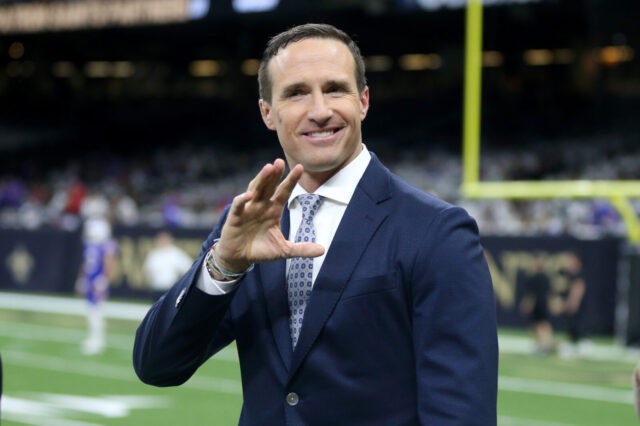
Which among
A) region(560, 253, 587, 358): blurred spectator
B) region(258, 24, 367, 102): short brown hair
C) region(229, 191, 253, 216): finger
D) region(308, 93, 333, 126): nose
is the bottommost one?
region(229, 191, 253, 216): finger

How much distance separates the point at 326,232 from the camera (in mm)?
2275

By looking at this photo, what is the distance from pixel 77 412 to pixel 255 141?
2222 cm

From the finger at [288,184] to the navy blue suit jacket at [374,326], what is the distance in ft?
0.57

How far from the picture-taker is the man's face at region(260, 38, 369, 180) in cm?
219

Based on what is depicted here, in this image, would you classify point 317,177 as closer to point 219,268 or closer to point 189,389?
point 219,268

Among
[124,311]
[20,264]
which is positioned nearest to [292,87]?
[124,311]

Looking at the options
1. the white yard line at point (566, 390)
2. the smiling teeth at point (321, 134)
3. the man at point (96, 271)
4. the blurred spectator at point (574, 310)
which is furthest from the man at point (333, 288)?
the blurred spectator at point (574, 310)

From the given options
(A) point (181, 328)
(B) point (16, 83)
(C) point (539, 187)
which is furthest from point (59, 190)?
(A) point (181, 328)

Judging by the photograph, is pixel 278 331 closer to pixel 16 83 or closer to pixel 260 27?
pixel 260 27

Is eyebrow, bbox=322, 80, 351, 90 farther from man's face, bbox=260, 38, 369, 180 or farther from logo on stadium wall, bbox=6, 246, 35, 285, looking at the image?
logo on stadium wall, bbox=6, 246, 35, 285

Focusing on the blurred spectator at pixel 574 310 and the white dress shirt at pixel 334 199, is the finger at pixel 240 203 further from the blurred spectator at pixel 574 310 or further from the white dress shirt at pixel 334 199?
the blurred spectator at pixel 574 310

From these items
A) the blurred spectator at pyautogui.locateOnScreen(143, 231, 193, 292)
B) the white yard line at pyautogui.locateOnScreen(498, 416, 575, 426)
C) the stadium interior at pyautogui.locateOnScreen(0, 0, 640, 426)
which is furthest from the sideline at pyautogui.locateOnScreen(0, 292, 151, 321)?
the white yard line at pyautogui.locateOnScreen(498, 416, 575, 426)

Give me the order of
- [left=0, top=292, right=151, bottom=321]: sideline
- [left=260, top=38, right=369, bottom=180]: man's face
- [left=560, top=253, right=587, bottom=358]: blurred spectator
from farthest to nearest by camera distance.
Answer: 1. [left=0, top=292, right=151, bottom=321]: sideline
2. [left=560, top=253, right=587, bottom=358]: blurred spectator
3. [left=260, top=38, right=369, bottom=180]: man's face

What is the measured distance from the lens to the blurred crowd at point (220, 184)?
52.7 ft
